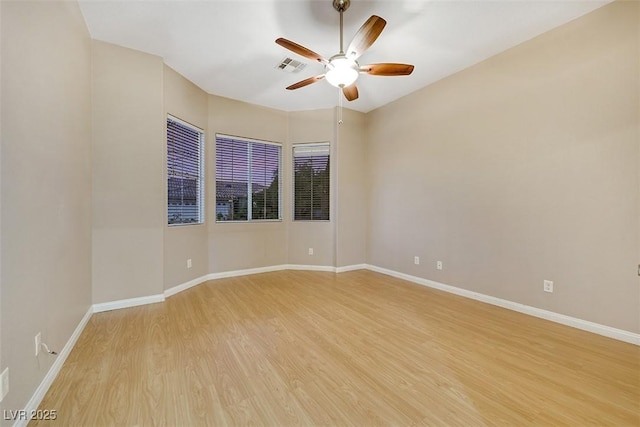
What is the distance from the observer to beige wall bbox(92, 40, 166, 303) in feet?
9.19

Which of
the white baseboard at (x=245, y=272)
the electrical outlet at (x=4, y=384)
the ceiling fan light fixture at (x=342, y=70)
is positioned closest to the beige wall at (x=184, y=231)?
the white baseboard at (x=245, y=272)

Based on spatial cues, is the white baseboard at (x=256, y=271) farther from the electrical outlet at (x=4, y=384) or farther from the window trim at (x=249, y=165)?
the electrical outlet at (x=4, y=384)

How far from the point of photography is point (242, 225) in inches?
177

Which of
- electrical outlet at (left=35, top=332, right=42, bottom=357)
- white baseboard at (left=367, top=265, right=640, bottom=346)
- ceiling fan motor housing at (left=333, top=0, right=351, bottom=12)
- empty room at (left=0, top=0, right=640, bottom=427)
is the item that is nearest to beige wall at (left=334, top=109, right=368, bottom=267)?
empty room at (left=0, top=0, right=640, bottom=427)

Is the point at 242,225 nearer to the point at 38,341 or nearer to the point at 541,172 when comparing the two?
the point at 38,341

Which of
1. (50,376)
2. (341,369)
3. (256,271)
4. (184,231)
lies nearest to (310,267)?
(256,271)

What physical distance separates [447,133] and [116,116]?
13.5 ft

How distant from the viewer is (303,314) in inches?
112

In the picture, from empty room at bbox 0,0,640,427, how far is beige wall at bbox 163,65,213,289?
1.4 inches

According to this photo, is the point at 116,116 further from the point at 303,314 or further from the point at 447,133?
the point at 447,133

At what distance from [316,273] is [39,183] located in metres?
3.64

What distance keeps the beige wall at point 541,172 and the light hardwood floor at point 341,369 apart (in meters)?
0.54

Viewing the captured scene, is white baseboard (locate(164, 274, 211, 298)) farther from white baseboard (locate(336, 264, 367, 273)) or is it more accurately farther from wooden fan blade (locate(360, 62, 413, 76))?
wooden fan blade (locate(360, 62, 413, 76))

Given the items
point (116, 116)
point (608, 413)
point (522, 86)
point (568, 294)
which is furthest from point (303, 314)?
point (522, 86)
